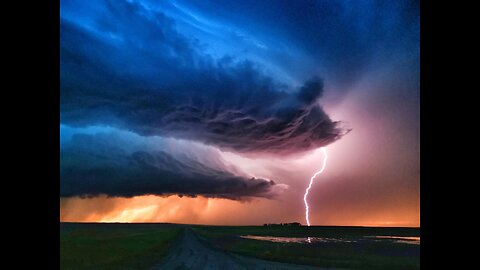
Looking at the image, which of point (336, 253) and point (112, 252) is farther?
point (112, 252)

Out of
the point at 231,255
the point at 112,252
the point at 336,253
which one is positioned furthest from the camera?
the point at 112,252

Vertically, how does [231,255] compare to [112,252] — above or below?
above

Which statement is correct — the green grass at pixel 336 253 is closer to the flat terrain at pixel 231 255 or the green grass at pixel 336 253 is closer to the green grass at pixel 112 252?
the flat terrain at pixel 231 255

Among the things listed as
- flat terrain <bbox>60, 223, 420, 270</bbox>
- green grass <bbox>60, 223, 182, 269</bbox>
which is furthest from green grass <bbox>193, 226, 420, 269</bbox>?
green grass <bbox>60, 223, 182, 269</bbox>

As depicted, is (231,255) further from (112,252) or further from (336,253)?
(112,252)

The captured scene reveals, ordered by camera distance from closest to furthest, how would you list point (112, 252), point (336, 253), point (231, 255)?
1. point (231, 255)
2. point (336, 253)
3. point (112, 252)

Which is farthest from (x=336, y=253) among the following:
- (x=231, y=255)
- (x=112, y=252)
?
(x=112, y=252)

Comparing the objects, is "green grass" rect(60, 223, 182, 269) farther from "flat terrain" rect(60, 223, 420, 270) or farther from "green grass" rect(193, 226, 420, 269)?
"green grass" rect(193, 226, 420, 269)

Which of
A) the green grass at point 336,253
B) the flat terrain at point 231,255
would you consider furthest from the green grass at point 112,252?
the green grass at point 336,253
